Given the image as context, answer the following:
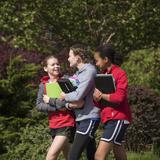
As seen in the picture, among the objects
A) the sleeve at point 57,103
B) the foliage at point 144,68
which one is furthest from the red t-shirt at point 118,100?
the foliage at point 144,68

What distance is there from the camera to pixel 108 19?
13328 millimetres

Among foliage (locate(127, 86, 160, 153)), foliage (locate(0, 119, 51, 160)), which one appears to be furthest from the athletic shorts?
foliage (locate(127, 86, 160, 153))

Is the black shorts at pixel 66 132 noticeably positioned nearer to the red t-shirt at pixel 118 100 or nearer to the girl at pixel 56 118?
the girl at pixel 56 118

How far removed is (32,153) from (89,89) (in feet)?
8.26

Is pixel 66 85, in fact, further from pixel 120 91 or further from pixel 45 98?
pixel 120 91

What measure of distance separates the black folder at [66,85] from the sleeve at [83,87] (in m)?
0.07

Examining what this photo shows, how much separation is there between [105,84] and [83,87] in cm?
28

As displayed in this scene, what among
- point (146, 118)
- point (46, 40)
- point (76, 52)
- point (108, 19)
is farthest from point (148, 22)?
point (76, 52)

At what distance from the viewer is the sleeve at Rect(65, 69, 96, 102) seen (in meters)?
7.24

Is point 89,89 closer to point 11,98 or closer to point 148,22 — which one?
point 11,98

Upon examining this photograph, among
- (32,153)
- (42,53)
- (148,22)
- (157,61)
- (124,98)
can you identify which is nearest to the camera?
(124,98)

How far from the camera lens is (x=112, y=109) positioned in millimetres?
7188

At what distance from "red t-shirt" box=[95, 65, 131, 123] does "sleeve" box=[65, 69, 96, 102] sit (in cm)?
20

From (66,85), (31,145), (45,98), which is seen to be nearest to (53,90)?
(45,98)
